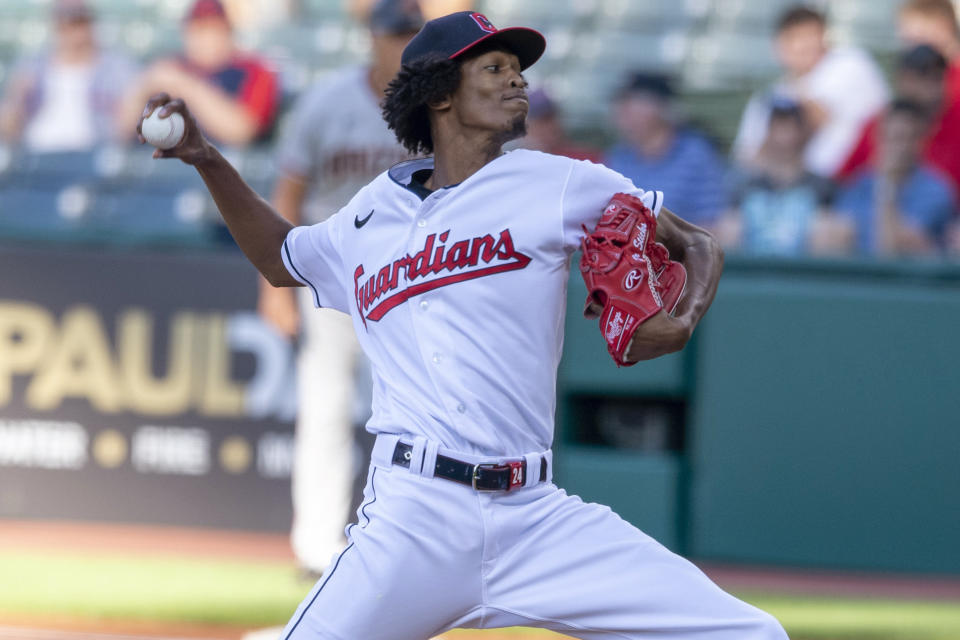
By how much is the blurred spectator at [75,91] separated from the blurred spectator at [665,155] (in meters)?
3.33

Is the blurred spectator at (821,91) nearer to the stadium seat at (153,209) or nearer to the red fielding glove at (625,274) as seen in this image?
the stadium seat at (153,209)

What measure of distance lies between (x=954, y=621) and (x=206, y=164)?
373 cm

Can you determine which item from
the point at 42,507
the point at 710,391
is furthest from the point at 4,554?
the point at 710,391

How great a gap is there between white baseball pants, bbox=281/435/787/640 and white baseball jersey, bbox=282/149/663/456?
0.11 metres

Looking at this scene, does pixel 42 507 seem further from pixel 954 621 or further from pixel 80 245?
pixel 954 621

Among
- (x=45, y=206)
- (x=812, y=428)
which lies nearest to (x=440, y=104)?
(x=812, y=428)

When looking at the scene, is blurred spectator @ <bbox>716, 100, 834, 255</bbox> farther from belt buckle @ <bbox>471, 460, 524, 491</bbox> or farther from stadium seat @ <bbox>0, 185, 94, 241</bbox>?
belt buckle @ <bbox>471, 460, 524, 491</bbox>

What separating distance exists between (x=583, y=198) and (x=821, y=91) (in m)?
4.97

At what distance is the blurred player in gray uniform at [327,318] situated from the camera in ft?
18.0

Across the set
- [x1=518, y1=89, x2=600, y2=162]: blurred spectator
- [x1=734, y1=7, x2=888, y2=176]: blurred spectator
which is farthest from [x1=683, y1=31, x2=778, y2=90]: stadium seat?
[x1=518, y1=89, x2=600, y2=162]: blurred spectator

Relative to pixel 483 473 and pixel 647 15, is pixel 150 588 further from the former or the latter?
pixel 647 15

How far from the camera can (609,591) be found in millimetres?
2725

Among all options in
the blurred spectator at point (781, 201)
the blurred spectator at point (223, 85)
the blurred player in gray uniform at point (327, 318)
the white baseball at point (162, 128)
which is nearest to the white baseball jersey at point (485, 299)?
the white baseball at point (162, 128)

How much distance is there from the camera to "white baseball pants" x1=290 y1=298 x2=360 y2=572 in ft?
18.5
